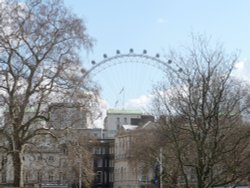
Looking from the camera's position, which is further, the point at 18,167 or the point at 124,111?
the point at 124,111

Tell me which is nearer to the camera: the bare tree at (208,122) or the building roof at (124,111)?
the bare tree at (208,122)

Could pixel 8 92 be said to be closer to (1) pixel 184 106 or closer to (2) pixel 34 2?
(2) pixel 34 2

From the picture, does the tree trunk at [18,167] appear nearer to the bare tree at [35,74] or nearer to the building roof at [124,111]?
the bare tree at [35,74]

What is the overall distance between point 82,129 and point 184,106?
1829 centimetres

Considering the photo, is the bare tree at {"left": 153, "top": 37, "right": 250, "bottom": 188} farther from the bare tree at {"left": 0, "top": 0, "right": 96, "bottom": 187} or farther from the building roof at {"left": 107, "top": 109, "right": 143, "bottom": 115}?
the building roof at {"left": 107, "top": 109, "right": 143, "bottom": 115}

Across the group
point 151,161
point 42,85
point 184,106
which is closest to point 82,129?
point 42,85

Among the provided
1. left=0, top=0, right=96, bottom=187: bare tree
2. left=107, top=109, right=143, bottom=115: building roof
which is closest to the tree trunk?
left=0, top=0, right=96, bottom=187: bare tree

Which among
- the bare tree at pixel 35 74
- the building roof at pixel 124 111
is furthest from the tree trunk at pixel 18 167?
the building roof at pixel 124 111

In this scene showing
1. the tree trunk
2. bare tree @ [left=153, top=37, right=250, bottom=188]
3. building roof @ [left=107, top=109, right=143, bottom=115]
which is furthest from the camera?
building roof @ [left=107, top=109, right=143, bottom=115]

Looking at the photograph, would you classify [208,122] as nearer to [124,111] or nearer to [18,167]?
[18,167]

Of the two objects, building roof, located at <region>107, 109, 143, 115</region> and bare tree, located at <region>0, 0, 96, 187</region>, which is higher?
building roof, located at <region>107, 109, 143, 115</region>

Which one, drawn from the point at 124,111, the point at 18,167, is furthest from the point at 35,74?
the point at 124,111

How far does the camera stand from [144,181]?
120 m

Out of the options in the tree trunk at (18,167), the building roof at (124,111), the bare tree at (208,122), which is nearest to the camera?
the bare tree at (208,122)
